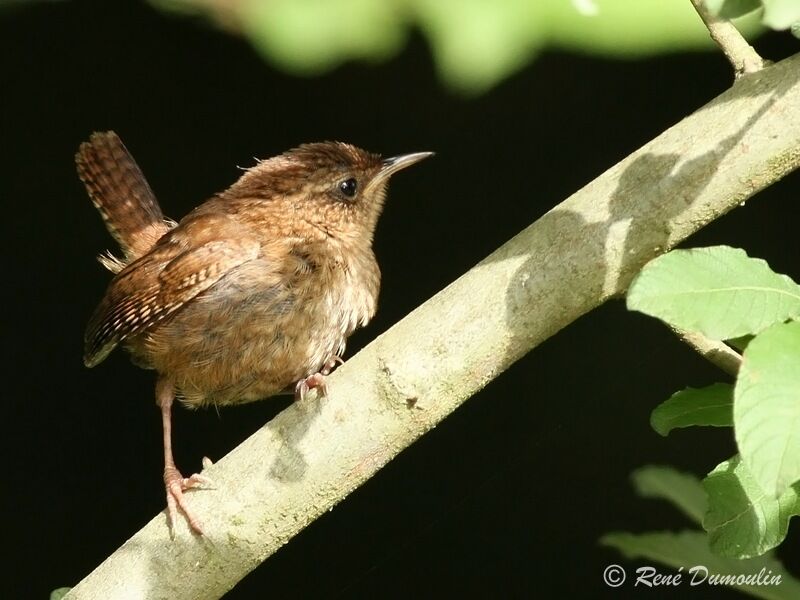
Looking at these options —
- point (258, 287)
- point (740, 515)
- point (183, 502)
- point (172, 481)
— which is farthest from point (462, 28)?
point (172, 481)

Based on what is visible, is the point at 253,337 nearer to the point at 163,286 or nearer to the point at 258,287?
the point at 258,287

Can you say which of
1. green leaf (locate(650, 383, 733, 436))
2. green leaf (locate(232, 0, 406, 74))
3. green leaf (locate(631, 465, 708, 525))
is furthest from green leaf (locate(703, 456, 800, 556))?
green leaf (locate(232, 0, 406, 74))

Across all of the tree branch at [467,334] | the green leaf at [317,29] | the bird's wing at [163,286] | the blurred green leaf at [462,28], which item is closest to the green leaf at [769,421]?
the blurred green leaf at [462,28]

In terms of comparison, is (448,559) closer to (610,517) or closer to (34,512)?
(610,517)

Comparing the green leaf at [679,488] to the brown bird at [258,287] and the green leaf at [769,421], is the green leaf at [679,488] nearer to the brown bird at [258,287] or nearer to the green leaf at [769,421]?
the brown bird at [258,287]

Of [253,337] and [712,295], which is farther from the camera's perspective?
[253,337]

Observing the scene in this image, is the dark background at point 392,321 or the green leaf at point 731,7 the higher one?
the green leaf at point 731,7
